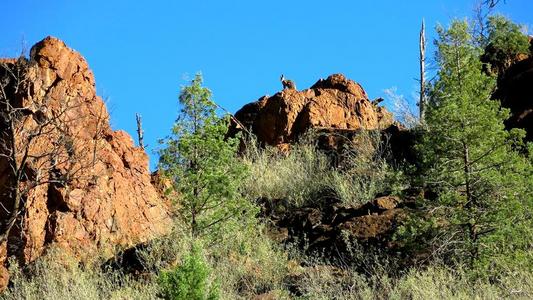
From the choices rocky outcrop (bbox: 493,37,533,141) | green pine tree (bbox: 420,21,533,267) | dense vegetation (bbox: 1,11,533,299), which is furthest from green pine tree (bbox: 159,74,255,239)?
rocky outcrop (bbox: 493,37,533,141)

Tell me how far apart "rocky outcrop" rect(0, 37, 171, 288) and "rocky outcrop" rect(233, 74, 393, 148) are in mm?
5599

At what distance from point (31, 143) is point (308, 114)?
8.42 meters

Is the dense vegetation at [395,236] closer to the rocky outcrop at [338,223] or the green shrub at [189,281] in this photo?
the green shrub at [189,281]

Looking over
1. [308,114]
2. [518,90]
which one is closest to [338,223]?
[518,90]

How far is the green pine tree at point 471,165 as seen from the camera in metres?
11.7

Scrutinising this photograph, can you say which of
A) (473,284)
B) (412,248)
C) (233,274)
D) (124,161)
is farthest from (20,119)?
(473,284)

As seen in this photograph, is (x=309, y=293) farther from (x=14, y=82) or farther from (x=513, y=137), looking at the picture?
(x=14, y=82)

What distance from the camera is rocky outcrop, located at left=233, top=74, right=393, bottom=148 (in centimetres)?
2159

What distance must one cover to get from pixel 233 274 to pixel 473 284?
13.1 ft

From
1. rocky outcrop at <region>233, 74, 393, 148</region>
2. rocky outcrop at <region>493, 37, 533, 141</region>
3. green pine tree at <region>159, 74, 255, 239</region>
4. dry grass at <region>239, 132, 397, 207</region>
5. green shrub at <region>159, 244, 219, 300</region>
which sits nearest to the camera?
green shrub at <region>159, 244, 219, 300</region>

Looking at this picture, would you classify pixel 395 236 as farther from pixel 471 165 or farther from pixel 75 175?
pixel 75 175

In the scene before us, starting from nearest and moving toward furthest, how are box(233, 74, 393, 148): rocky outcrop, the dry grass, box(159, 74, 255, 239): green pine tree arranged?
box(159, 74, 255, 239): green pine tree, the dry grass, box(233, 74, 393, 148): rocky outcrop

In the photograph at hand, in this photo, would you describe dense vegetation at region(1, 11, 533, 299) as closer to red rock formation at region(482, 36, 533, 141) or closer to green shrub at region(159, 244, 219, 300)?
green shrub at region(159, 244, 219, 300)

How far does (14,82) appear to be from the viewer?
16078 mm
